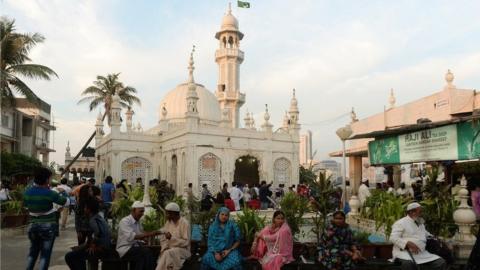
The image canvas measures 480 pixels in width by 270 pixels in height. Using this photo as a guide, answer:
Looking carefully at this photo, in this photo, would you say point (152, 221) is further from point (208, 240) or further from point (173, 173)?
point (173, 173)

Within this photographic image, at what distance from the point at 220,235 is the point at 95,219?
5.33 ft

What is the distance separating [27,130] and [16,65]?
17.5 meters

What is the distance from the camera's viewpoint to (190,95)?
73.4 feet

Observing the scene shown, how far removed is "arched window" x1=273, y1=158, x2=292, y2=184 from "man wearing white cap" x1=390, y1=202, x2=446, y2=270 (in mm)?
18956

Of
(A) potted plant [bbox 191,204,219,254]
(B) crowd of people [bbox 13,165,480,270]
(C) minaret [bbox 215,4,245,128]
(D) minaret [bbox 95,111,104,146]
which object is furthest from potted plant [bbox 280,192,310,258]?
(C) minaret [bbox 215,4,245,128]

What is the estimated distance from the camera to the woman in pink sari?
563 centimetres

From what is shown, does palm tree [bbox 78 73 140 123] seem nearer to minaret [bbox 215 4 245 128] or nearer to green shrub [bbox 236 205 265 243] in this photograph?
minaret [bbox 215 4 245 128]

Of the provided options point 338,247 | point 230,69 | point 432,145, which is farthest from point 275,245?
point 230,69

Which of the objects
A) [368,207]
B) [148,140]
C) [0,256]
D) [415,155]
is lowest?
[0,256]

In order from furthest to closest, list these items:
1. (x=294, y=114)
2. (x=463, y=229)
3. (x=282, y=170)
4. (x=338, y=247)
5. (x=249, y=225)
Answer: (x=294, y=114), (x=282, y=170), (x=249, y=225), (x=463, y=229), (x=338, y=247)

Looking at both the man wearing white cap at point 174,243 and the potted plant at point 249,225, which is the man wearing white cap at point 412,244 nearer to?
the potted plant at point 249,225

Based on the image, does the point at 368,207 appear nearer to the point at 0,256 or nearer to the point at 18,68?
the point at 0,256

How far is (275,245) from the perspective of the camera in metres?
5.71

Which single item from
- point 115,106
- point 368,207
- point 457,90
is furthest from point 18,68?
point 457,90
